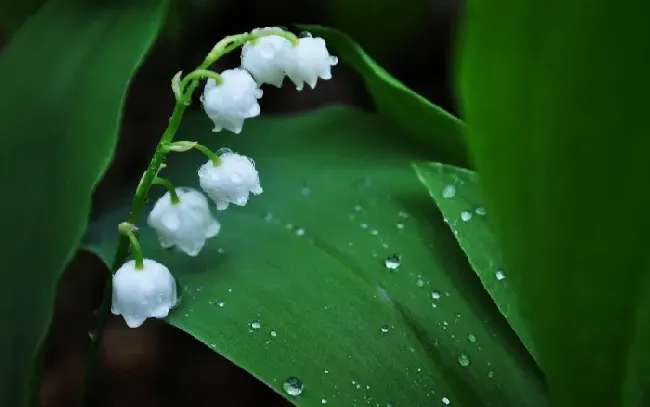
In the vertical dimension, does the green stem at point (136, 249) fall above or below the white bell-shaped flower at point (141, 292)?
above

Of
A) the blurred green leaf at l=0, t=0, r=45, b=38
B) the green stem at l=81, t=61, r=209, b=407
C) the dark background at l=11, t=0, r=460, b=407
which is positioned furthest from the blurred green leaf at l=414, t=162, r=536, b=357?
the blurred green leaf at l=0, t=0, r=45, b=38

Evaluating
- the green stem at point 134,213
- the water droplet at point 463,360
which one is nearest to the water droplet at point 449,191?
the water droplet at point 463,360

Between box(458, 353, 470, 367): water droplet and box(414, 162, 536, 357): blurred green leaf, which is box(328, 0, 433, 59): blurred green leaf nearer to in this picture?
box(414, 162, 536, 357): blurred green leaf

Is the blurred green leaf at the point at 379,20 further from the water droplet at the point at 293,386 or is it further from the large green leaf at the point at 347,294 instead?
the water droplet at the point at 293,386

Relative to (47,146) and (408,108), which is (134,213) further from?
(408,108)

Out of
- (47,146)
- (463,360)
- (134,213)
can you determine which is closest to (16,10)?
(47,146)
